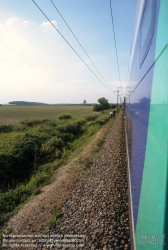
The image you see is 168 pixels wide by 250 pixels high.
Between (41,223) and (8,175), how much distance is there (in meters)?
6.08

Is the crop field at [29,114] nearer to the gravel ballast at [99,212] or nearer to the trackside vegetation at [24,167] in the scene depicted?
the trackside vegetation at [24,167]

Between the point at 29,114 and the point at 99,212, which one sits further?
the point at 29,114

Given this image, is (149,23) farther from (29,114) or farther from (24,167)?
(29,114)

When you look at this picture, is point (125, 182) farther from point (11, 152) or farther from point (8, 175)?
point (11, 152)

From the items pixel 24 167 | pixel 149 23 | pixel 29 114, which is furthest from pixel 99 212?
pixel 29 114

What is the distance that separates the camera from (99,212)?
435 centimetres

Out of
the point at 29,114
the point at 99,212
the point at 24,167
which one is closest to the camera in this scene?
the point at 99,212

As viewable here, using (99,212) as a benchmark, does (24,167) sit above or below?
below

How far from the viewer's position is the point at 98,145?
479 inches

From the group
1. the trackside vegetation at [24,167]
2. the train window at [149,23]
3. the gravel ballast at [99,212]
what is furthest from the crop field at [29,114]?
the train window at [149,23]

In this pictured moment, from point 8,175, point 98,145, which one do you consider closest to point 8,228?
point 8,175

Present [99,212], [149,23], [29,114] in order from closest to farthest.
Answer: [149,23] → [99,212] → [29,114]

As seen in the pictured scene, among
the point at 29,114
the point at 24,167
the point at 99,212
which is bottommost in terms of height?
the point at 24,167

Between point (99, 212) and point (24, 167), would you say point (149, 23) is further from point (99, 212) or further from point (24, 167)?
point (24, 167)
